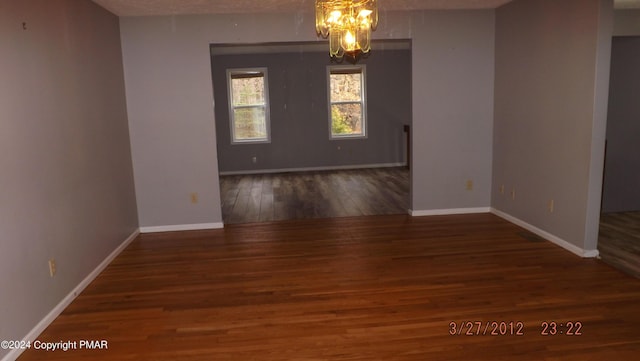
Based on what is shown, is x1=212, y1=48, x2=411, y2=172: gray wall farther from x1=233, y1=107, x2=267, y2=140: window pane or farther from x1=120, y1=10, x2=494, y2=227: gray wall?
x1=120, y1=10, x2=494, y2=227: gray wall

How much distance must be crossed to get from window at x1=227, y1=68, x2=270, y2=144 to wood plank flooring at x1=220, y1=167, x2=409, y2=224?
88 centimetres

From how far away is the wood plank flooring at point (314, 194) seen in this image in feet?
18.6

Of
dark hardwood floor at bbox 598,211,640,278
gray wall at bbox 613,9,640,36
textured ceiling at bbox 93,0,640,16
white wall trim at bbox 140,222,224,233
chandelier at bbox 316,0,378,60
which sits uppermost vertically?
textured ceiling at bbox 93,0,640,16

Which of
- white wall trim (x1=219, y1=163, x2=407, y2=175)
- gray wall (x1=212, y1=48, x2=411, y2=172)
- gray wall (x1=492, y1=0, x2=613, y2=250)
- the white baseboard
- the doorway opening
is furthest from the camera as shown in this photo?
white wall trim (x1=219, y1=163, x2=407, y2=175)

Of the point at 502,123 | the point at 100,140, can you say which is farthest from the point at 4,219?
the point at 502,123

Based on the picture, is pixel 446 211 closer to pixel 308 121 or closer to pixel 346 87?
pixel 308 121

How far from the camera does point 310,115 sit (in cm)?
930

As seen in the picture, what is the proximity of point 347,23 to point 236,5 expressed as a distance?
177cm

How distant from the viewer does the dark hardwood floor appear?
12.1 feet

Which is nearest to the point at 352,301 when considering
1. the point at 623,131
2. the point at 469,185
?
the point at 469,185

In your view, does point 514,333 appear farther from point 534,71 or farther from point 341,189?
point 341,189

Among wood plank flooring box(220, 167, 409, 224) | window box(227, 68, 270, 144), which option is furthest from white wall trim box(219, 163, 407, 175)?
window box(227, 68, 270, 144)

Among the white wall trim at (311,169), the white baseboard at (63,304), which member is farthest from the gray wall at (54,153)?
the white wall trim at (311,169)

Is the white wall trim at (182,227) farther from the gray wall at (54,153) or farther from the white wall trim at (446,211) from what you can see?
the white wall trim at (446,211)
